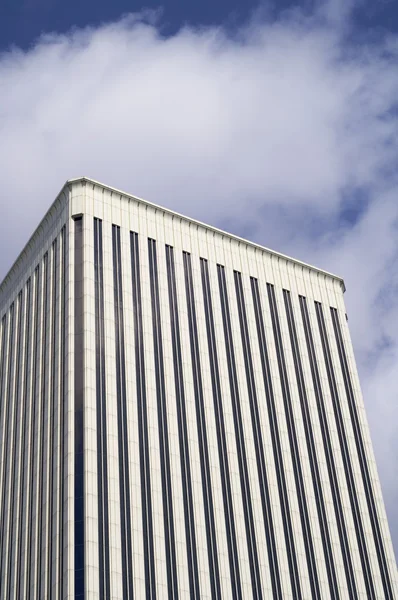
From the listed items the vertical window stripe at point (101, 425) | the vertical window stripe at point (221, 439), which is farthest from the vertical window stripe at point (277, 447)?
the vertical window stripe at point (101, 425)

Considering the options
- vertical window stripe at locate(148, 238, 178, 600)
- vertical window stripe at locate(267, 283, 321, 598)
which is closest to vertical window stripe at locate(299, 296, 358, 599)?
vertical window stripe at locate(267, 283, 321, 598)

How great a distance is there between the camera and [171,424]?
84312 mm

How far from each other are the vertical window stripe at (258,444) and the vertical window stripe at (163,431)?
1178cm

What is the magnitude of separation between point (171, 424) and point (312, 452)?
19909 millimetres

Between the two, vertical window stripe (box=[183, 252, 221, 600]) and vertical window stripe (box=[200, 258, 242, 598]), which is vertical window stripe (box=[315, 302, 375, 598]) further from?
vertical window stripe (box=[183, 252, 221, 600])

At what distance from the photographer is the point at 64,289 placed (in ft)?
289

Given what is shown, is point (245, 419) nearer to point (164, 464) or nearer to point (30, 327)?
point (164, 464)

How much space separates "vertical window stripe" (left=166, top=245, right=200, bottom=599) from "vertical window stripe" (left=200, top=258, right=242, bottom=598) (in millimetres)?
4208

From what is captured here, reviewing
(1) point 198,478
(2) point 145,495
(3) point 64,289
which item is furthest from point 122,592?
(3) point 64,289

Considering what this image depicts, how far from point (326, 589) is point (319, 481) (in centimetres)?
1184

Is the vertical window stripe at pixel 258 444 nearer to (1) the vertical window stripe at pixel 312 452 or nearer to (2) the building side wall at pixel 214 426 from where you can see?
(2) the building side wall at pixel 214 426

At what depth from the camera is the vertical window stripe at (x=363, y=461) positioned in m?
93.8

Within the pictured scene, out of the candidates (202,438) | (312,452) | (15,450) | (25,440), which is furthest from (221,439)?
(15,450)

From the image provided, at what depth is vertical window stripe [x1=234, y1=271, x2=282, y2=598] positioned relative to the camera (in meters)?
84.3
